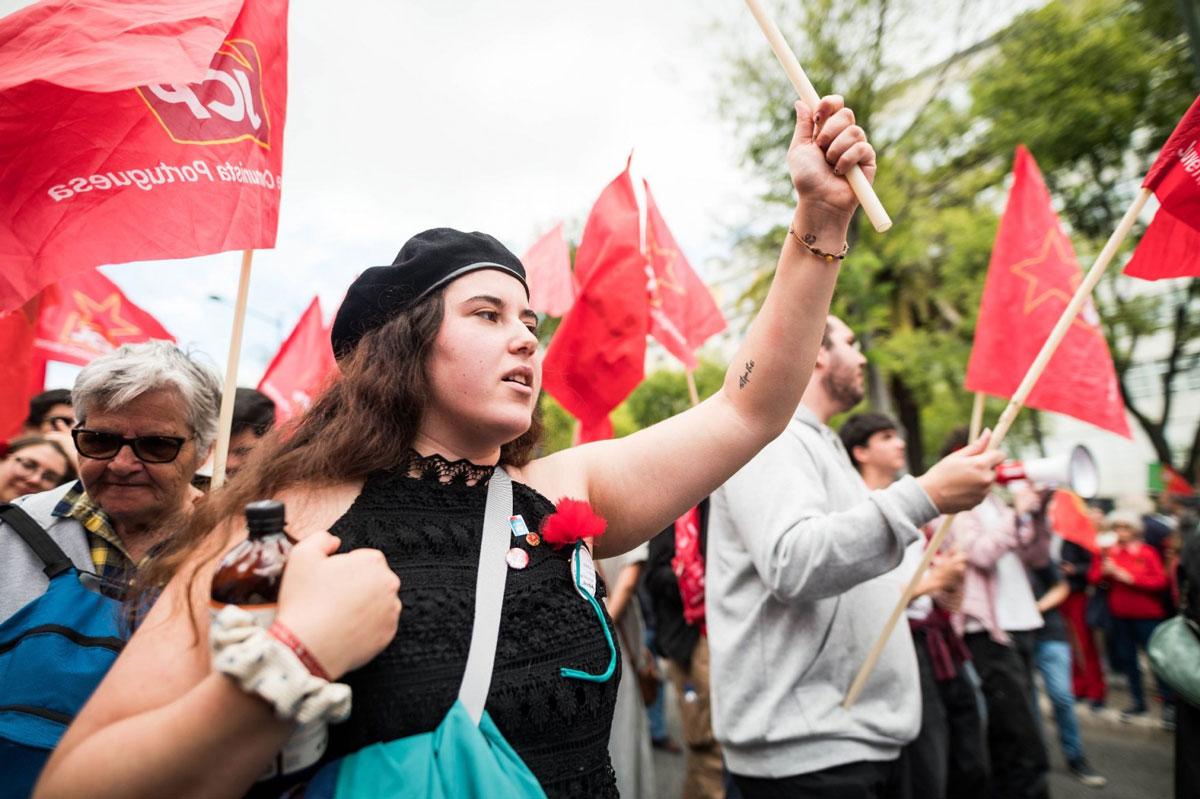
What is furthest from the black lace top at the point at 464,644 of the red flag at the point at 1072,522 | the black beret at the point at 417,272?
the red flag at the point at 1072,522

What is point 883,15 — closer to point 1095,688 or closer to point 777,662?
point 1095,688

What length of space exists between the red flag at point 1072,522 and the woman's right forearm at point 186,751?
8.82 meters

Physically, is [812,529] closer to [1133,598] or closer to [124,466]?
[124,466]

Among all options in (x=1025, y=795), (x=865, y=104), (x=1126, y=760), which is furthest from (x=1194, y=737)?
(x=865, y=104)

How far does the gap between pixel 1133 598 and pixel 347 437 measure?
349 inches

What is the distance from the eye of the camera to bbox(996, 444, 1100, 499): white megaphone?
3965 mm

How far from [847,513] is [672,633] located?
261 centimetres

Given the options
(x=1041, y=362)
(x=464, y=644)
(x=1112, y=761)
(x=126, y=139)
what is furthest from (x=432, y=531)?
(x=1112, y=761)

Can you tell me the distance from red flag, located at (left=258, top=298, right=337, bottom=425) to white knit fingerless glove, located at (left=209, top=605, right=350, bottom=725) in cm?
499

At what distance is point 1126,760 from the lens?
6.36 metres

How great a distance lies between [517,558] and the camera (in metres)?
1.55

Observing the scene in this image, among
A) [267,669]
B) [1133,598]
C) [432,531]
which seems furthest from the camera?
[1133,598]

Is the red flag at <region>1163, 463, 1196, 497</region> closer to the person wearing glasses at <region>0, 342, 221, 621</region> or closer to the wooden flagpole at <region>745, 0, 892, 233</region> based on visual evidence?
the wooden flagpole at <region>745, 0, 892, 233</region>

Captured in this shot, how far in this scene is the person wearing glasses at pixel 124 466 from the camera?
6.75 feet
